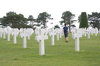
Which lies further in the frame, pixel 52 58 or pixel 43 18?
pixel 43 18

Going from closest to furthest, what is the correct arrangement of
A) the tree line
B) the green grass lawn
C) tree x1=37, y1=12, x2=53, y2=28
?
the green grass lawn, the tree line, tree x1=37, y1=12, x2=53, y2=28

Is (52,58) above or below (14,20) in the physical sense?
below

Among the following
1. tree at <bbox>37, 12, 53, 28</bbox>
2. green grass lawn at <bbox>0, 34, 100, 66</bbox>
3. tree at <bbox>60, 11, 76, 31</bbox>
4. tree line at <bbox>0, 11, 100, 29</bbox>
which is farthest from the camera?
tree at <bbox>37, 12, 53, 28</bbox>

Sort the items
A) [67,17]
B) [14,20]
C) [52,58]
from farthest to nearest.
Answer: [67,17]
[14,20]
[52,58]

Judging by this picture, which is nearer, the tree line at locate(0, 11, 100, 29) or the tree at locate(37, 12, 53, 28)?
the tree line at locate(0, 11, 100, 29)

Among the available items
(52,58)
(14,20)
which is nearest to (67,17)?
(14,20)

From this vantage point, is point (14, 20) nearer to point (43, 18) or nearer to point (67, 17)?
point (43, 18)

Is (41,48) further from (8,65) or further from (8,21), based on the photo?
(8,21)

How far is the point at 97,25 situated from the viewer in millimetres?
68875

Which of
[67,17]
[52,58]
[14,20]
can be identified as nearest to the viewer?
[52,58]

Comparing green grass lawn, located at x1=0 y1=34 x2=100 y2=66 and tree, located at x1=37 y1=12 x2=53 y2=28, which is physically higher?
tree, located at x1=37 y1=12 x2=53 y2=28

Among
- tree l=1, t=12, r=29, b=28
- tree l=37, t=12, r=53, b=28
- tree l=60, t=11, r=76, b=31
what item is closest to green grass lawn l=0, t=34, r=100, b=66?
tree l=1, t=12, r=29, b=28

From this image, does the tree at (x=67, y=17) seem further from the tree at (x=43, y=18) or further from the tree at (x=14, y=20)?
the tree at (x=14, y=20)

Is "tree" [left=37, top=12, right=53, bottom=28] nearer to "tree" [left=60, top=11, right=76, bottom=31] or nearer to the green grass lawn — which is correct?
"tree" [left=60, top=11, right=76, bottom=31]
